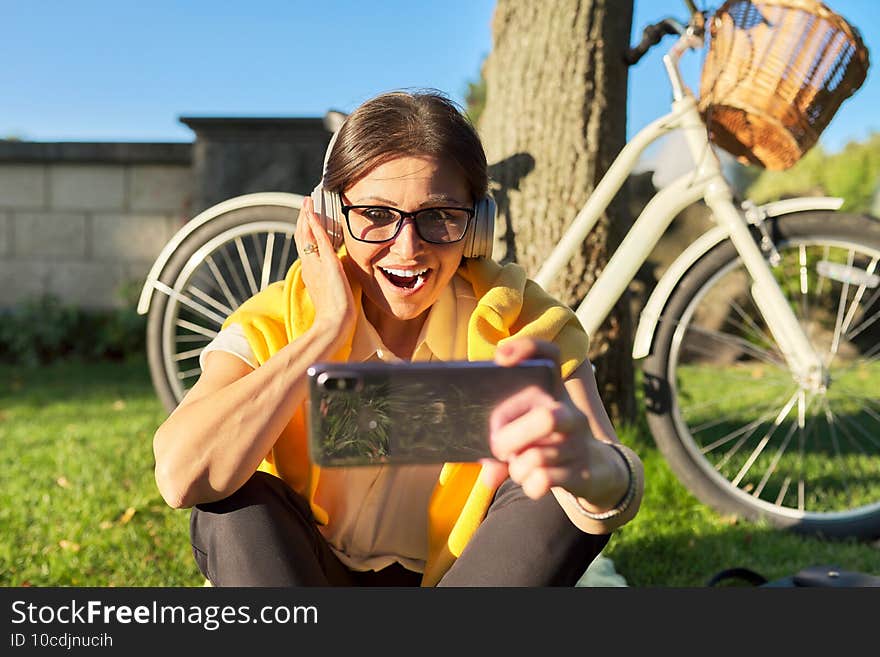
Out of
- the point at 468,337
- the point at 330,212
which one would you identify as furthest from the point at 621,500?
the point at 330,212

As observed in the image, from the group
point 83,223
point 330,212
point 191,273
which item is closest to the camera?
point 330,212

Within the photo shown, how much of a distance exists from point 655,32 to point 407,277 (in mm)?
1666

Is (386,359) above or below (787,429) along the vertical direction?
above

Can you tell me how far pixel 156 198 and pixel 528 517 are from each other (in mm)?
5841

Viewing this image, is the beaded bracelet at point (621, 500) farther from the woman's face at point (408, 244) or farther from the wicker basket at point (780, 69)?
the wicker basket at point (780, 69)

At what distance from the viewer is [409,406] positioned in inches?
42.8

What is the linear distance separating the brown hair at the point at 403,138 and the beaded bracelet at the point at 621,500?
517mm

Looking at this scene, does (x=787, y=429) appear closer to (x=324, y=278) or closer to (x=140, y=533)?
(x=140, y=533)

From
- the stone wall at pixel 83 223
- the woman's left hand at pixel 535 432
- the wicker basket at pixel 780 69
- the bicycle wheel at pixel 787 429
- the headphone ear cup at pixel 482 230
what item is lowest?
the stone wall at pixel 83 223

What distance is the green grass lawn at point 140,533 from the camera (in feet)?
7.84

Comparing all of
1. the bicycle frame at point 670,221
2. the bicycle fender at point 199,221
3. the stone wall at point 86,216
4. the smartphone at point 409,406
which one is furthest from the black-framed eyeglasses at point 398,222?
the stone wall at point 86,216

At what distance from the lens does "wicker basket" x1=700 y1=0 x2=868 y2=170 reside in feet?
7.60

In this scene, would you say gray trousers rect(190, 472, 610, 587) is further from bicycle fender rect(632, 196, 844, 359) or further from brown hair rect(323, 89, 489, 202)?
bicycle fender rect(632, 196, 844, 359)

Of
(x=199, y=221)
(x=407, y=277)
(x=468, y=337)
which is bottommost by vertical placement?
(x=199, y=221)
